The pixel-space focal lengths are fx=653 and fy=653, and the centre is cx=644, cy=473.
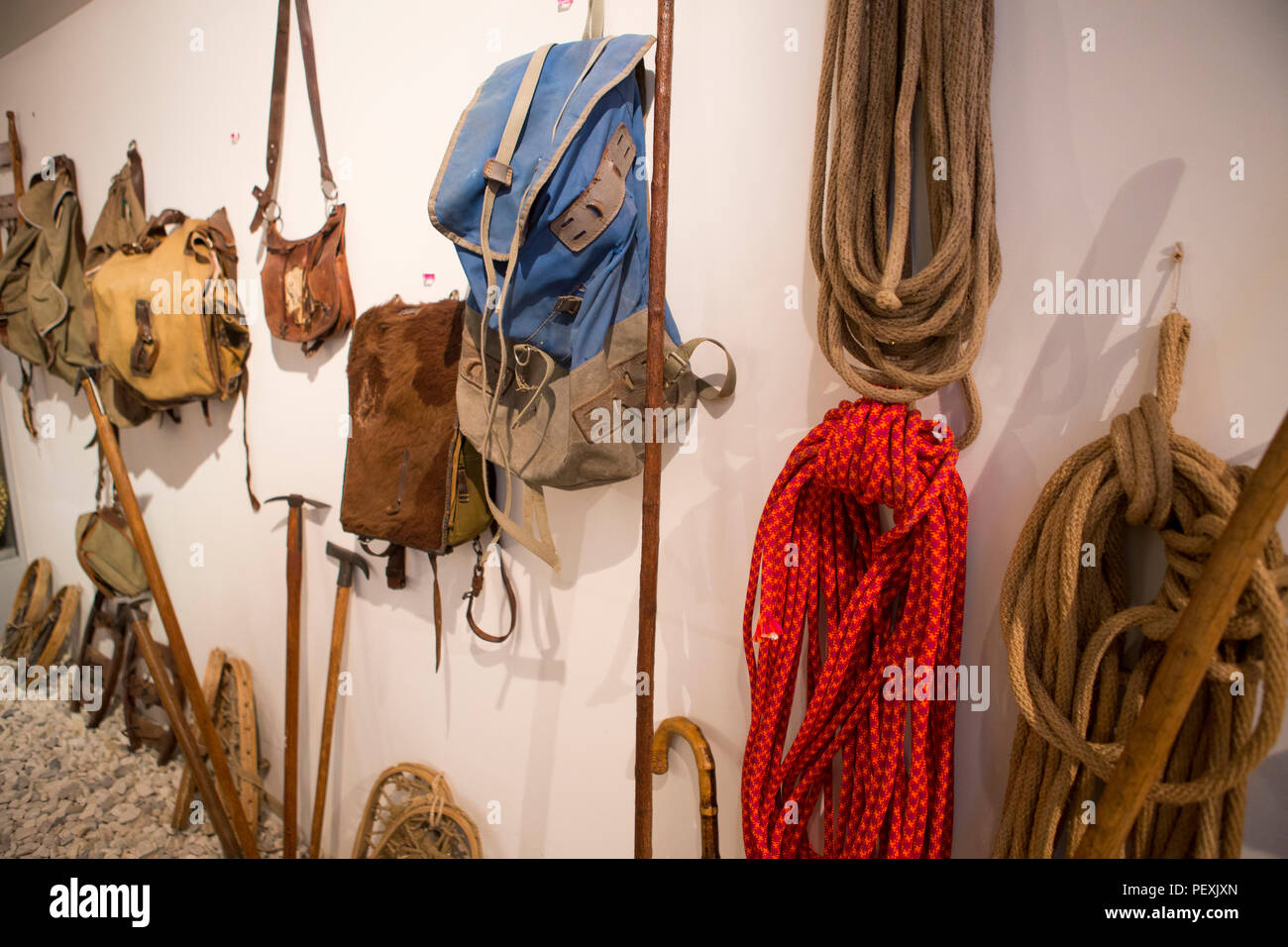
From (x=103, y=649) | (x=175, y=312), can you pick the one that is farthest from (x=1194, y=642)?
(x=103, y=649)

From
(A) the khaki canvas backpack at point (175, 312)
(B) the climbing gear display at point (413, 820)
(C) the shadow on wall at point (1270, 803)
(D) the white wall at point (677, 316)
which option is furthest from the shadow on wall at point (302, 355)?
(C) the shadow on wall at point (1270, 803)

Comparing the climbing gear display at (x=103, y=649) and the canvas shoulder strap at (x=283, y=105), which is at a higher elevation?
the canvas shoulder strap at (x=283, y=105)

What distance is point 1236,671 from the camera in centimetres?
82

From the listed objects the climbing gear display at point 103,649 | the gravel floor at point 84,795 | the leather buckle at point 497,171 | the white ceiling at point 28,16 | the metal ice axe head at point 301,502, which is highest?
the white ceiling at point 28,16

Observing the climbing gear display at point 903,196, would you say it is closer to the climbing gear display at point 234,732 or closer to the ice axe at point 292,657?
the ice axe at point 292,657

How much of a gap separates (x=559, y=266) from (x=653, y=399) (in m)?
0.29

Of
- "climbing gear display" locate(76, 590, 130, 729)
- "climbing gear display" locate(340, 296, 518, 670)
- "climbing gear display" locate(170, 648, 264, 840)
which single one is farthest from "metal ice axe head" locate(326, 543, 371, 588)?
"climbing gear display" locate(76, 590, 130, 729)

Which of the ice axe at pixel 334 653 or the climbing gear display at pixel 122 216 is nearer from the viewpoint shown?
the ice axe at pixel 334 653

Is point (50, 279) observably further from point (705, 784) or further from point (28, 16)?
point (705, 784)

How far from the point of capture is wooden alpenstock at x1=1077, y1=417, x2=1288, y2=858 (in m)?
0.59

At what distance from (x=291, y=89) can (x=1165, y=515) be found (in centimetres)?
216

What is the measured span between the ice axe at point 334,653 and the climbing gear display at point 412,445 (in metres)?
0.26

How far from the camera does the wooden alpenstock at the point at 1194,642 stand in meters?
0.59
